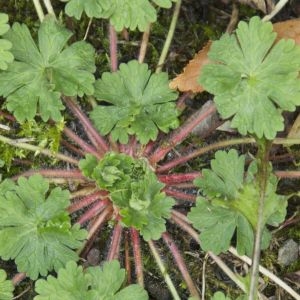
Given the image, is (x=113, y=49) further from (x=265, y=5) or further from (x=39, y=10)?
(x=265, y=5)

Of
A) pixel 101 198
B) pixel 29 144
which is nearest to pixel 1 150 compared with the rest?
pixel 29 144

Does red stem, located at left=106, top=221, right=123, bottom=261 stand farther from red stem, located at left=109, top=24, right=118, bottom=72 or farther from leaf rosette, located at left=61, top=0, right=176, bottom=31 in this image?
leaf rosette, located at left=61, top=0, right=176, bottom=31

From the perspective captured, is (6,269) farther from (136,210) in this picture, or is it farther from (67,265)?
(136,210)

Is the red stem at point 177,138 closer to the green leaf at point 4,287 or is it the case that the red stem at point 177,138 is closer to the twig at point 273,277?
the twig at point 273,277

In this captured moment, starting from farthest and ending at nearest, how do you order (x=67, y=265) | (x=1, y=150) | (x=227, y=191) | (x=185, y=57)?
(x=185, y=57) → (x=1, y=150) → (x=227, y=191) → (x=67, y=265)

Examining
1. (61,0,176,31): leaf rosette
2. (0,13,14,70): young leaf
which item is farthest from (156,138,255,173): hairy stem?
(0,13,14,70): young leaf
